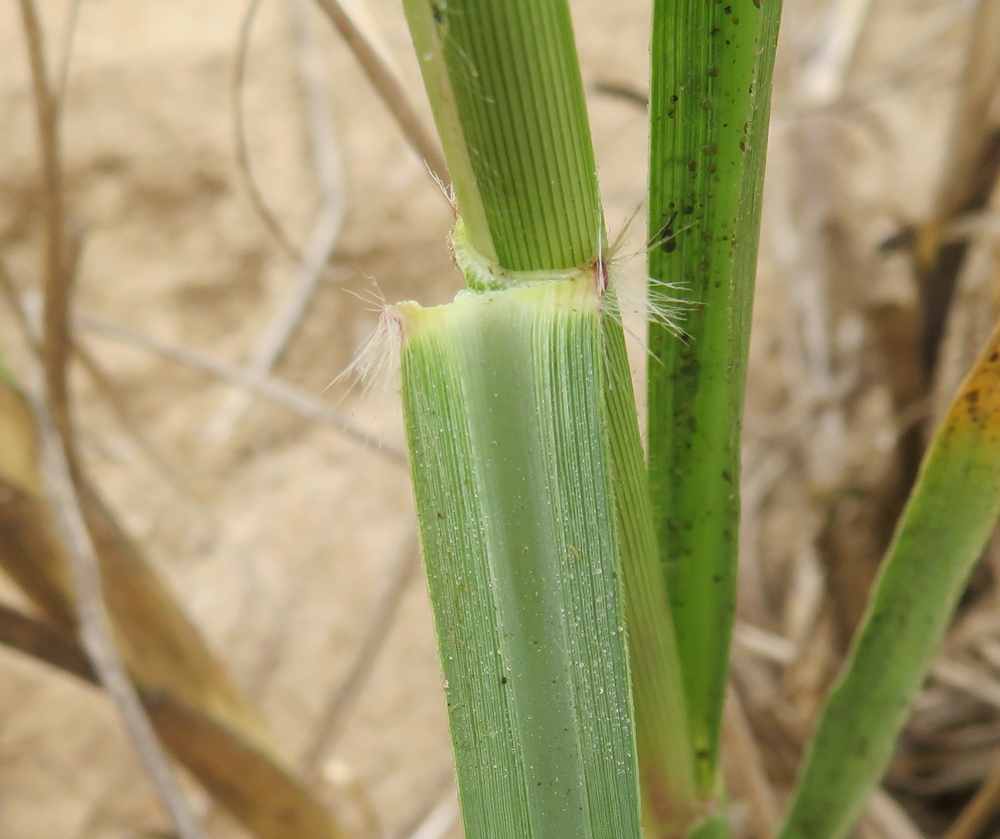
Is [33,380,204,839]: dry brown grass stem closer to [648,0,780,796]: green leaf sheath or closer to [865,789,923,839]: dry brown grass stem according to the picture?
[648,0,780,796]: green leaf sheath

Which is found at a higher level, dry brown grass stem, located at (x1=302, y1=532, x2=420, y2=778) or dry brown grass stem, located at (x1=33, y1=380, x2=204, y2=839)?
dry brown grass stem, located at (x1=33, y1=380, x2=204, y2=839)

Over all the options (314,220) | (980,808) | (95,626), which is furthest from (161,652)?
(314,220)

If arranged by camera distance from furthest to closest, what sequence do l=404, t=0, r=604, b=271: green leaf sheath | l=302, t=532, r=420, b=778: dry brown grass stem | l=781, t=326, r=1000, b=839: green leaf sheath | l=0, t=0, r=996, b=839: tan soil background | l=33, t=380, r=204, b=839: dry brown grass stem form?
l=0, t=0, r=996, b=839: tan soil background → l=302, t=532, r=420, b=778: dry brown grass stem → l=33, t=380, r=204, b=839: dry brown grass stem → l=781, t=326, r=1000, b=839: green leaf sheath → l=404, t=0, r=604, b=271: green leaf sheath

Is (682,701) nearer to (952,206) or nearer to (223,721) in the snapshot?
(223,721)

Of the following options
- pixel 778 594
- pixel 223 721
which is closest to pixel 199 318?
pixel 223 721

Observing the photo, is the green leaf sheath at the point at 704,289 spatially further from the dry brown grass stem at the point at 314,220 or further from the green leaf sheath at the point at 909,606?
the dry brown grass stem at the point at 314,220

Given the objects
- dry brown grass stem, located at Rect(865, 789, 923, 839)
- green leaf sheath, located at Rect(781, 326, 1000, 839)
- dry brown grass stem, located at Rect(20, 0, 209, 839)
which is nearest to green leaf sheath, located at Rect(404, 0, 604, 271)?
green leaf sheath, located at Rect(781, 326, 1000, 839)

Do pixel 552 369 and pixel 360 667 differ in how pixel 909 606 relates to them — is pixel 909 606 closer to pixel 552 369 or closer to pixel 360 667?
pixel 552 369
